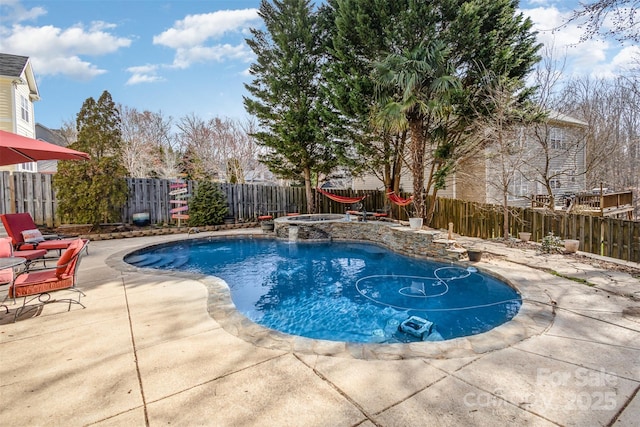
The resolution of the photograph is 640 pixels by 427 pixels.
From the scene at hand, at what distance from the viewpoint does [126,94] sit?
71.5 ft

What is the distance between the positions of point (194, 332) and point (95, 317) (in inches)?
55.6

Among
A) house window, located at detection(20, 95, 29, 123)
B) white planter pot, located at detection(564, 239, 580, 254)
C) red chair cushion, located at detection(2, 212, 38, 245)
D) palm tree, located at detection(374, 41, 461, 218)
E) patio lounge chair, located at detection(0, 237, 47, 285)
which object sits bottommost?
white planter pot, located at detection(564, 239, 580, 254)

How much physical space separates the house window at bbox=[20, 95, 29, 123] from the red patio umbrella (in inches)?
540

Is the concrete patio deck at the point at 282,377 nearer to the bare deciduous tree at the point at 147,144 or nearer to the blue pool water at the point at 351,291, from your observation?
the blue pool water at the point at 351,291

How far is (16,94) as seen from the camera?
14203mm

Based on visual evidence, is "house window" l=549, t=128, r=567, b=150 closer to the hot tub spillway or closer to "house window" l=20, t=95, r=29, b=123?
the hot tub spillway

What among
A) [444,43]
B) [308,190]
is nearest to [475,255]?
[444,43]

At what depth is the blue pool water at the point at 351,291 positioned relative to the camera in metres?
4.53

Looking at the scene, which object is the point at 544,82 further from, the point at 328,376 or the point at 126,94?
the point at 126,94

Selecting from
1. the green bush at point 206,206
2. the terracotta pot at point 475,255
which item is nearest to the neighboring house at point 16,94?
the green bush at point 206,206

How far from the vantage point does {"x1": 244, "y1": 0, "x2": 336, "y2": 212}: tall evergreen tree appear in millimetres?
12664

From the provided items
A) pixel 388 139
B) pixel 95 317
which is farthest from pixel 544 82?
pixel 95 317

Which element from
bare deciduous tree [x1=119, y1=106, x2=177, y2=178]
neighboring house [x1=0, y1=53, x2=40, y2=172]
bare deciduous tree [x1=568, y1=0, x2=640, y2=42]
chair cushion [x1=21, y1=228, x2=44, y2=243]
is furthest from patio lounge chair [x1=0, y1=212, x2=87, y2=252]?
bare deciduous tree [x1=119, y1=106, x2=177, y2=178]

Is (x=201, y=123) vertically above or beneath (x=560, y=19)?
above
